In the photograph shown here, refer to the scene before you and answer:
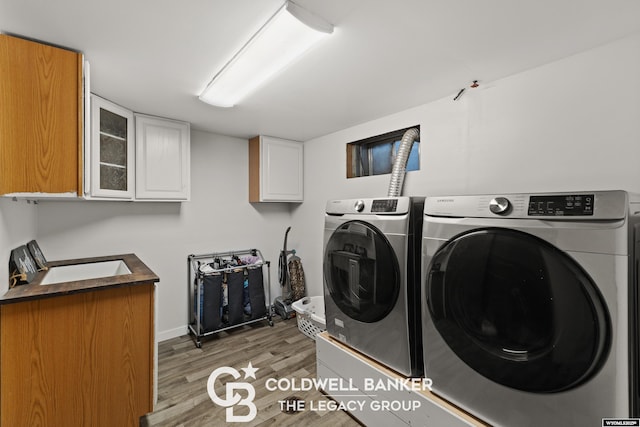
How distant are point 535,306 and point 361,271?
2.78 feet

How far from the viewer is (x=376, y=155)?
266 cm

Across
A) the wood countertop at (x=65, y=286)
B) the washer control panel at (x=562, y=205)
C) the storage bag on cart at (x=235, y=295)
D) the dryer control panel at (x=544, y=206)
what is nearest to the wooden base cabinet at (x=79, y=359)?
the wood countertop at (x=65, y=286)

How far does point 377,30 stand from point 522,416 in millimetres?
1680

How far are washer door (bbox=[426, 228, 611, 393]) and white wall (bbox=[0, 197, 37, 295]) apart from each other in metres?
2.08

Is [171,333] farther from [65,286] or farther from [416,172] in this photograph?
[416,172]

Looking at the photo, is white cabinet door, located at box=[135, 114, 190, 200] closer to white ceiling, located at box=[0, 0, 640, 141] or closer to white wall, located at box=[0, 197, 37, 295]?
white ceiling, located at box=[0, 0, 640, 141]

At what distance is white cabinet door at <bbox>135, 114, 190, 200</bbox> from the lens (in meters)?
2.36

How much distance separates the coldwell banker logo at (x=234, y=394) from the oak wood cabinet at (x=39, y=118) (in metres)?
1.57

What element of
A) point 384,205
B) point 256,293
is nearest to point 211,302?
point 256,293

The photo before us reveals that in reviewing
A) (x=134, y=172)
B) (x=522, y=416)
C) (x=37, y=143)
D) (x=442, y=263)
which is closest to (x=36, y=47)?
(x=37, y=143)

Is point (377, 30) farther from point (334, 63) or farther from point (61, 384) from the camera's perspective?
point (61, 384)

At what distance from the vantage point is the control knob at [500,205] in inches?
41.4

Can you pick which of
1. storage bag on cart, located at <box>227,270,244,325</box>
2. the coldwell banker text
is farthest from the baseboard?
the coldwell banker text

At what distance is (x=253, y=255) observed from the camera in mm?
3240
